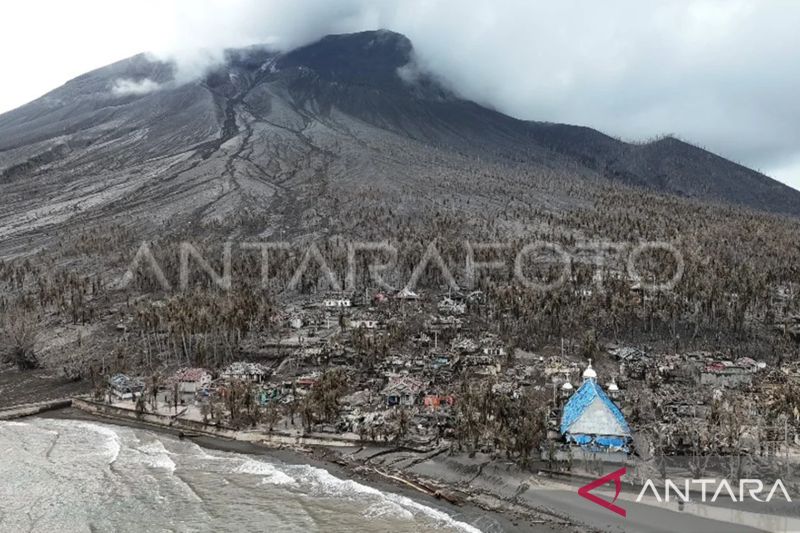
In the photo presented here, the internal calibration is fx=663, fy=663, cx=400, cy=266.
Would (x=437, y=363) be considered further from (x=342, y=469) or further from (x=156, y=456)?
(x=156, y=456)

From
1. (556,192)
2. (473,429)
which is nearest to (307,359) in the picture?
(473,429)

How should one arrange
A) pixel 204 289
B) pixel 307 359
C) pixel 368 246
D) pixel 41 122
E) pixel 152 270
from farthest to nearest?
1. pixel 41 122
2. pixel 368 246
3. pixel 152 270
4. pixel 204 289
5. pixel 307 359

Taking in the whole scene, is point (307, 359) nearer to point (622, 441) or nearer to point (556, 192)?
point (622, 441)

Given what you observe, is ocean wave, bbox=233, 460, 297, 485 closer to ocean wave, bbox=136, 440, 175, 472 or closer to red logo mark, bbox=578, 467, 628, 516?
ocean wave, bbox=136, 440, 175, 472

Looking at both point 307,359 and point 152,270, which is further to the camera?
point 152,270

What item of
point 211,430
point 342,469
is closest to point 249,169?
point 211,430

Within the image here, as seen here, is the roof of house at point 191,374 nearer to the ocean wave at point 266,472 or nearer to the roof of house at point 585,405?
the ocean wave at point 266,472

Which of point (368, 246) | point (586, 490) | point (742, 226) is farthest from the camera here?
point (742, 226)
